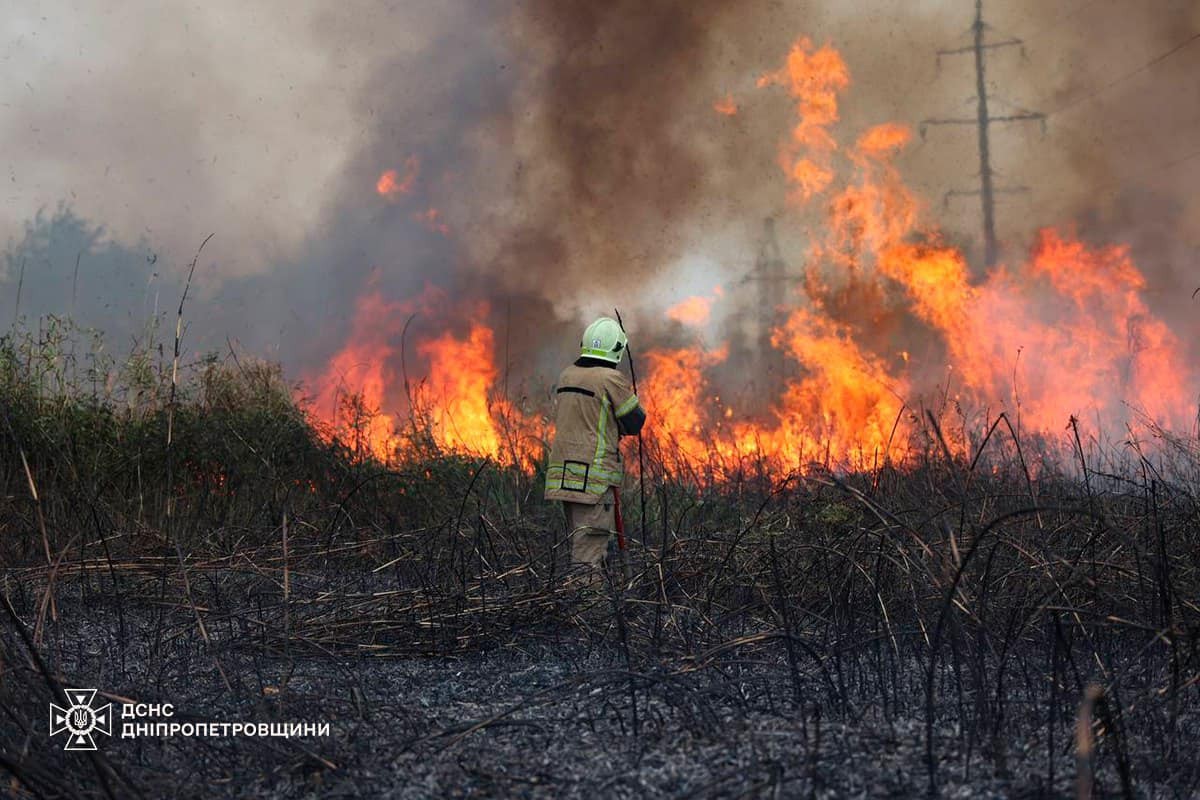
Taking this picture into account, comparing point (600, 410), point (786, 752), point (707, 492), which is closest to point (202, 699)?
point (786, 752)

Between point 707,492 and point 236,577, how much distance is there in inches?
149

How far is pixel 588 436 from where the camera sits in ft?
21.5

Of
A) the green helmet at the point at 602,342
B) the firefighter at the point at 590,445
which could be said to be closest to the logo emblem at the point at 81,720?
the firefighter at the point at 590,445

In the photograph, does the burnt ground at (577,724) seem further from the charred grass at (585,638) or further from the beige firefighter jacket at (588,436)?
the beige firefighter jacket at (588,436)

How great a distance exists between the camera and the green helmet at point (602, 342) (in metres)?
6.69

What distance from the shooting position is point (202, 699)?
3654 mm

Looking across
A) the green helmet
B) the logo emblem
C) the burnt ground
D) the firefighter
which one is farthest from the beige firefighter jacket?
the logo emblem

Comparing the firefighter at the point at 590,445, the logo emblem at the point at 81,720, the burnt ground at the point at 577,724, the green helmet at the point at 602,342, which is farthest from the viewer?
the green helmet at the point at 602,342

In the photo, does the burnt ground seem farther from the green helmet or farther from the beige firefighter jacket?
the green helmet

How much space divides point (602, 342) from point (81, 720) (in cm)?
401

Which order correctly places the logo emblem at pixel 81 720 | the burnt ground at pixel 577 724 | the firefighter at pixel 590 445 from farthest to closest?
1. the firefighter at pixel 590 445
2. the logo emblem at pixel 81 720
3. the burnt ground at pixel 577 724

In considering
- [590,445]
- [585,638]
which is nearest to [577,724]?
[585,638]

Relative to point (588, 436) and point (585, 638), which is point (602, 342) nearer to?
point (588, 436)

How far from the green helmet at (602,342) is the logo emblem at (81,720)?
12.6ft
